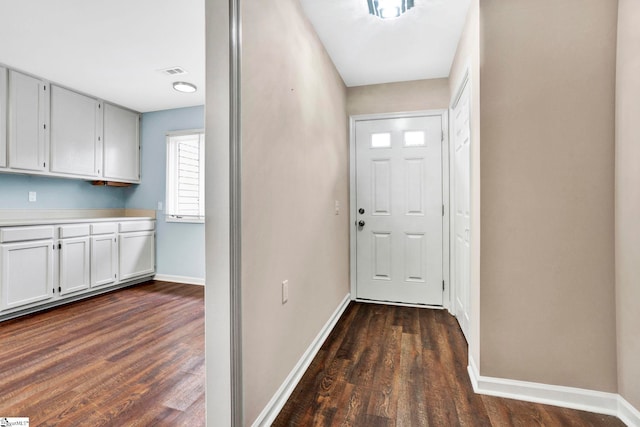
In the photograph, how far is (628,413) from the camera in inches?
58.4

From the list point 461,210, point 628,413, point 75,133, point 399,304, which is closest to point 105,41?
point 75,133

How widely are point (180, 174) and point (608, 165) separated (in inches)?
170

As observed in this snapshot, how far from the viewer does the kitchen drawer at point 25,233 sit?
273 cm

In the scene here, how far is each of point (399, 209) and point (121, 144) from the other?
3728mm

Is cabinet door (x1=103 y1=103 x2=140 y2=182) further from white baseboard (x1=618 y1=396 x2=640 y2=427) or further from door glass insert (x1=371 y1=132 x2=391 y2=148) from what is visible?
white baseboard (x1=618 y1=396 x2=640 y2=427)

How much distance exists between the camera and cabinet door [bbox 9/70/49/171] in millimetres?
2988

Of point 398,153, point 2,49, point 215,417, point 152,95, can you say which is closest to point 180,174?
point 152,95

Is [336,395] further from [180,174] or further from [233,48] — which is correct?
[180,174]

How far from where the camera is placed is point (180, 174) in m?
4.21

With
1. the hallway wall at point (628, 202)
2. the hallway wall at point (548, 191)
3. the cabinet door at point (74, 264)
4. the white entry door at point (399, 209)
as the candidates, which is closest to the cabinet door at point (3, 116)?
the cabinet door at point (74, 264)

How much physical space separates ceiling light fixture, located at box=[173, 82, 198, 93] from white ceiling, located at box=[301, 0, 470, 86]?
5.57 ft

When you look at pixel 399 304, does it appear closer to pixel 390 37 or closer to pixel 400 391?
pixel 400 391

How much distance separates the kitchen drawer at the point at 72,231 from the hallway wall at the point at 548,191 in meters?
3.89

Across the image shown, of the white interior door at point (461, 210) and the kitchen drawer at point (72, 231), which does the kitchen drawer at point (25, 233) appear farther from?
the white interior door at point (461, 210)
